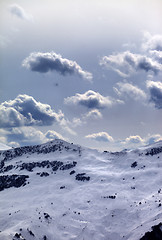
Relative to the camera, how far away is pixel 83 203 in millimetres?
147625

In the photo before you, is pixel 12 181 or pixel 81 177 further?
pixel 12 181

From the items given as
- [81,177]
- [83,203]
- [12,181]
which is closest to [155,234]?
[83,203]

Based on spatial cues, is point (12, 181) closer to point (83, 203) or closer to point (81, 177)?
point (81, 177)

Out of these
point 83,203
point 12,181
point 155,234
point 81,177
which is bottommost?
point 155,234

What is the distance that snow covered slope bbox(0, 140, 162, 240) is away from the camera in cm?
11606

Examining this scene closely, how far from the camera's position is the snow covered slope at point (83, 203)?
381ft

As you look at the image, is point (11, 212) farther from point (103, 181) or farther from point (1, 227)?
point (103, 181)

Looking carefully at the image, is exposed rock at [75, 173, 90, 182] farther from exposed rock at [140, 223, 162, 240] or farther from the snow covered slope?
exposed rock at [140, 223, 162, 240]

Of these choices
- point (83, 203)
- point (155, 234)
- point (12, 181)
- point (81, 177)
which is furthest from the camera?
point (12, 181)

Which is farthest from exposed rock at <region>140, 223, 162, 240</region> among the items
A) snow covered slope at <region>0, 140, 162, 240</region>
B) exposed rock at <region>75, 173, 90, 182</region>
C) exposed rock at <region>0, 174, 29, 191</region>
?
exposed rock at <region>0, 174, 29, 191</region>

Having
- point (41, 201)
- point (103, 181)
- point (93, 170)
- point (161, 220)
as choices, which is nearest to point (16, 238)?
point (41, 201)

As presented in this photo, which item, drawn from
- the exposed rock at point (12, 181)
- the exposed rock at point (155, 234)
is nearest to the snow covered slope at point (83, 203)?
the exposed rock at point (12, 181)

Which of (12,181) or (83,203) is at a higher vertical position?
(12,181)

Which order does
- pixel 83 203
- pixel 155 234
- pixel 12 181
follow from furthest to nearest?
1. pixel 12 181
2. pixel 83 203
3. pixel 155 234
